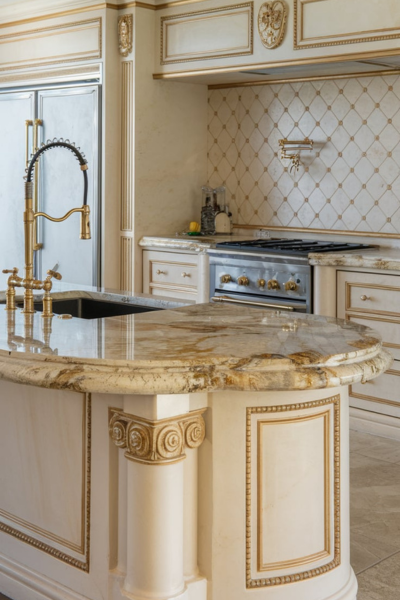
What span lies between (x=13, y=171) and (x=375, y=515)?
11.9 feet

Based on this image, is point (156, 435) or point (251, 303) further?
point (251, 303)

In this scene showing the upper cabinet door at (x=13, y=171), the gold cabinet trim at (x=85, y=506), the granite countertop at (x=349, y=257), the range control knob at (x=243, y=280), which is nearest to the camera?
the gold cabinet trim at (x=85, y=506)

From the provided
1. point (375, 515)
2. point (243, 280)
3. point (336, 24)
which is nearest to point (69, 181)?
point (243, 280)

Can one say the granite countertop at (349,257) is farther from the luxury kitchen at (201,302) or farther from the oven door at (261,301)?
the oven door at (261,301)

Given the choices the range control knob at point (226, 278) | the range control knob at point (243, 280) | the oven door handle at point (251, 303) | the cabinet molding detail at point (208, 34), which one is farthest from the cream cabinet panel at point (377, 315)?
the cabinet molding detail at point (208, 34)

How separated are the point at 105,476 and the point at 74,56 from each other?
3.67 metres

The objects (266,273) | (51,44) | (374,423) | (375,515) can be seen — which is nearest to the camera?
(375,515)

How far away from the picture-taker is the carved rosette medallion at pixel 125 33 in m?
4.89

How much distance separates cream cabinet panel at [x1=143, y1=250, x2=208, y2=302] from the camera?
185 inches

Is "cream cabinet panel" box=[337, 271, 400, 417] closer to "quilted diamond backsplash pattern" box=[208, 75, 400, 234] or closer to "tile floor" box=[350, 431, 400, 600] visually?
"tile floor" box=[350, 431, 400, 600]

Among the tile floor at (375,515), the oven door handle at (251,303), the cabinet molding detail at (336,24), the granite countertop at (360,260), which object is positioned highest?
the cabinet molding detail at (336,24)

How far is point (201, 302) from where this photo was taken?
468 centimetres

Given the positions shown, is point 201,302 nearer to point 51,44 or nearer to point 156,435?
point 51,44

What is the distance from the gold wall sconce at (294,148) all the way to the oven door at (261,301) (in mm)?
952
